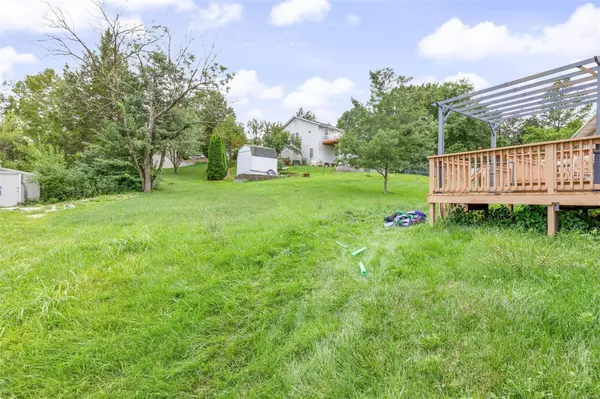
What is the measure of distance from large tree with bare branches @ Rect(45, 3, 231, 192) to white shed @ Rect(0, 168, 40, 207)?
3.92 meters

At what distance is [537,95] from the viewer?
594 centimetres

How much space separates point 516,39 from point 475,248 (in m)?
7.46

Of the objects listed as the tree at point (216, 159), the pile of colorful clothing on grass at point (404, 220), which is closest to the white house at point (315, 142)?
the tree at point (216, 159)

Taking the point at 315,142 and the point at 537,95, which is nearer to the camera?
the point at 537,95

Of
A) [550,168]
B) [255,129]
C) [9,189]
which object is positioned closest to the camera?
[550,168]

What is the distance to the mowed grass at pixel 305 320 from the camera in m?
1.74

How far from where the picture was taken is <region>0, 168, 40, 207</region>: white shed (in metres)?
12.6

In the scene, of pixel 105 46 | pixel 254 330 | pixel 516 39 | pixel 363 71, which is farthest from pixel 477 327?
pixel 105 46

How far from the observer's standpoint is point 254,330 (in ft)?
8.11

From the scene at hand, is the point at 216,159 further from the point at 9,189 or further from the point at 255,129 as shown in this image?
the point at 9,189

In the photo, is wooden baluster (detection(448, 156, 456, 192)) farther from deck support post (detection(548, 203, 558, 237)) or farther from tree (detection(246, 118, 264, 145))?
tree (detection(246, 118, 264, 145))

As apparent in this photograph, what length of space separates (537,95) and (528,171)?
214 centimetres

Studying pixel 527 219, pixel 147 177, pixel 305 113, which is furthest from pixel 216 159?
pixel 305 113

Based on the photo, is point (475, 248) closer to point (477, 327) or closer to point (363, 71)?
point (477, 327)
